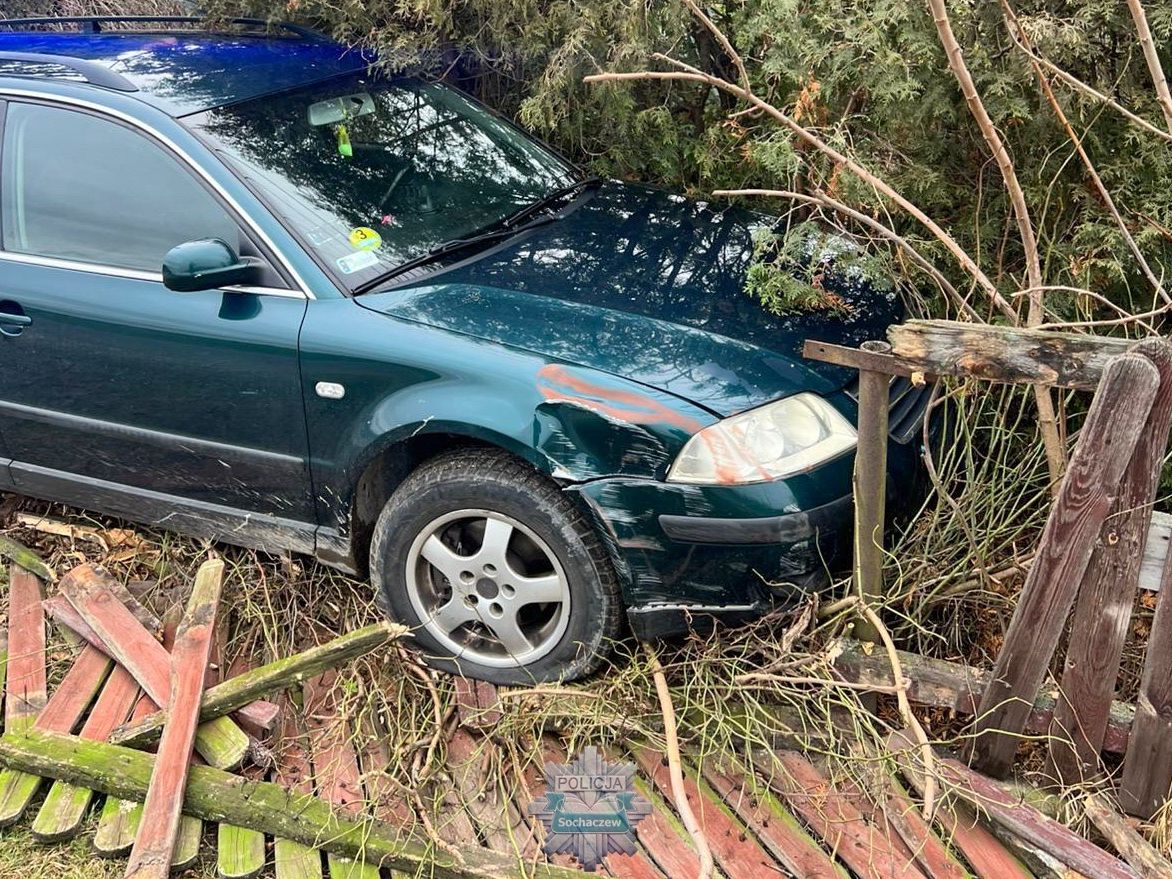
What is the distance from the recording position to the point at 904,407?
280cm

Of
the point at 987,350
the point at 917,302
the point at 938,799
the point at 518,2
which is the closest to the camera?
the point at 987,350

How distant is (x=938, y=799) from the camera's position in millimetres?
2395

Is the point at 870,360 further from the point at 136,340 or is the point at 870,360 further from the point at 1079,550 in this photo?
the point at 136,340

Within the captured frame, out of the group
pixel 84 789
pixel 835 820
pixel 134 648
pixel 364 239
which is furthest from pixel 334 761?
pixel 364 239

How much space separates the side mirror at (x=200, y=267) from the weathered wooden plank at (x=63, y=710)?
1.19 meters

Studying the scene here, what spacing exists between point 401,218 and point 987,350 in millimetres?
1788

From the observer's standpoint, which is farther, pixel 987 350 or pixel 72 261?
pixel 72 261

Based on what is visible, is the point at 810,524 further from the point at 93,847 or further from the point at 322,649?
the point at 93,847

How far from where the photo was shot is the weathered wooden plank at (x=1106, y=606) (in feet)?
6.63

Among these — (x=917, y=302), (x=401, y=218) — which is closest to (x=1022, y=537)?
(x=917, y=302)

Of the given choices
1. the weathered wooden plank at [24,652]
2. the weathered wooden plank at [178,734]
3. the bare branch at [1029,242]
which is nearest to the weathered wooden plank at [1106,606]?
the bare branch at [1029,242]

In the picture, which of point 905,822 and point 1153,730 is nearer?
point 1153,730

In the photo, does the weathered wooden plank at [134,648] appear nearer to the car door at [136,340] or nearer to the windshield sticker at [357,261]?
the car door at [136,340]

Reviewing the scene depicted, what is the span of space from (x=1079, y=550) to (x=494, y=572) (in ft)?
4.69
